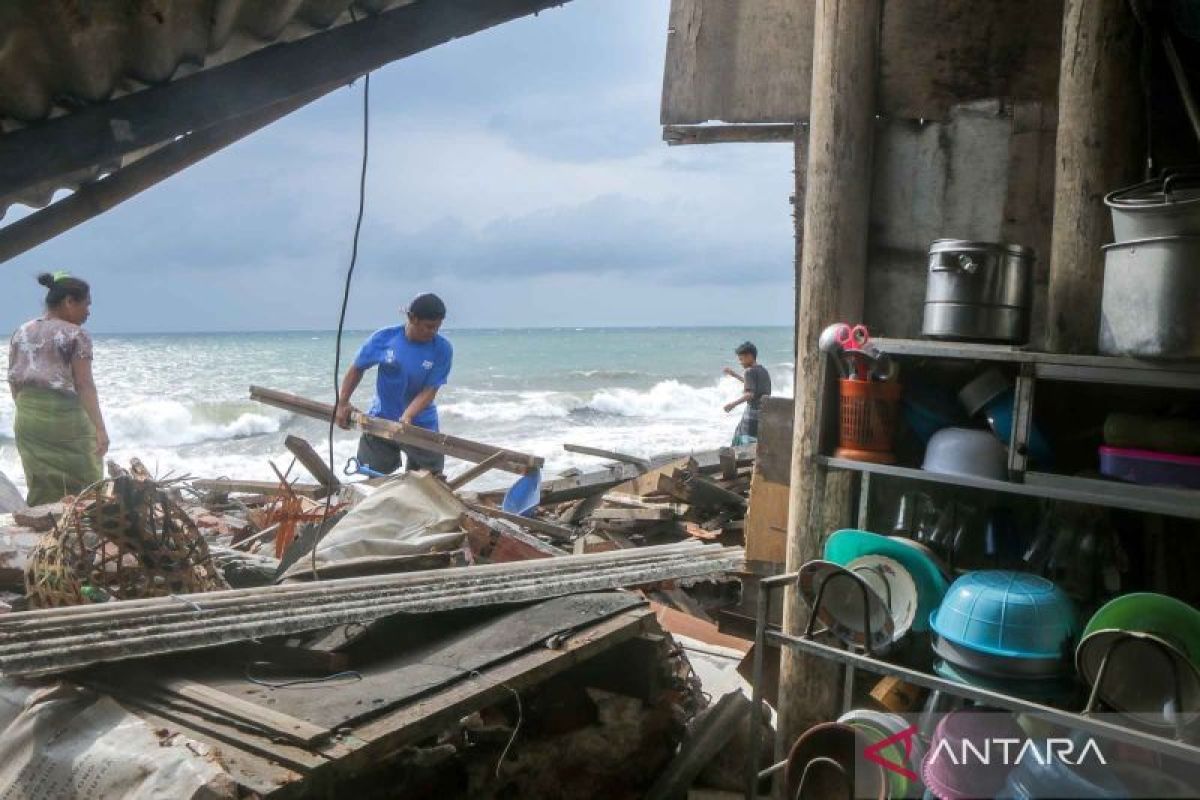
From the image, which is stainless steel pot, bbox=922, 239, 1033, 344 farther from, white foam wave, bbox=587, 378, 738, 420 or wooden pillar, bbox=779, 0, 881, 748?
white foam wave, bbox=587, 378, 738, 420

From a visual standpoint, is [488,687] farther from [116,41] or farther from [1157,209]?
[1157,209]

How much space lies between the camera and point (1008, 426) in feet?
9.80

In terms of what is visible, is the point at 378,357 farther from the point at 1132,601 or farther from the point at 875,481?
the point at 1132,601

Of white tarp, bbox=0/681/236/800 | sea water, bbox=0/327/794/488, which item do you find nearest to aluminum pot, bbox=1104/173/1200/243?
white tarp, bbox=0/681/236/800

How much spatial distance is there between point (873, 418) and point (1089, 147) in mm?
1216

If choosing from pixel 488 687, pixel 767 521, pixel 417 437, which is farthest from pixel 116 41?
pixel 417 437

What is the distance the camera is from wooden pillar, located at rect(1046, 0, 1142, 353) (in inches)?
119

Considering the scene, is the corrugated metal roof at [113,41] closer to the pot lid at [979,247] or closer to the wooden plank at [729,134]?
the pot lid at [979,247]

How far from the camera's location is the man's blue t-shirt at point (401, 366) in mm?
6664

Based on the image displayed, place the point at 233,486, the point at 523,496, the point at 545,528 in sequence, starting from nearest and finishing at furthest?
1. the point at 545,528
2. the point at 523,496
3. the point at 233,486

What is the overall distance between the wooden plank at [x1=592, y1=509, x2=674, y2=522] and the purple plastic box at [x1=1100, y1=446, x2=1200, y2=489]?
4.47 m

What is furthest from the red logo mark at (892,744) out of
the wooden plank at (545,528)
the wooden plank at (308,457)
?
the wooden plank at (545,528)

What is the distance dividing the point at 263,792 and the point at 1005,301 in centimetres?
277

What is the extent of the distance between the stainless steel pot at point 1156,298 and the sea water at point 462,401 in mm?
9382
